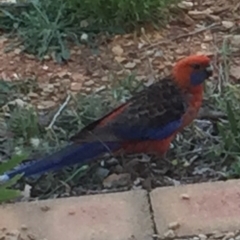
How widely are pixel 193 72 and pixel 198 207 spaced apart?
670 mm

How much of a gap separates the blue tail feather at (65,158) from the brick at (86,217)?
200 mm

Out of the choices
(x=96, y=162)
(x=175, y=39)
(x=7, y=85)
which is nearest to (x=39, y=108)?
(x=7, y=85)

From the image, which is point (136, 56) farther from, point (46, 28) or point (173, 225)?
point (173, 225)

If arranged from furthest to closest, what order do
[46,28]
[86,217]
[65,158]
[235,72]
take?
[46,28] < [235,72] < [65,158] < [86,217]

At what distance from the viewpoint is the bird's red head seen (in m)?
3.51

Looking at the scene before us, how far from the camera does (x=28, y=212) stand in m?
3.04

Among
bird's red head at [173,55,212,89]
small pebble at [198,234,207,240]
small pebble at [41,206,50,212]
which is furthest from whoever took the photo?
bird's red head at [173,55,212,89]

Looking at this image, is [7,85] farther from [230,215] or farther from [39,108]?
[230,215]

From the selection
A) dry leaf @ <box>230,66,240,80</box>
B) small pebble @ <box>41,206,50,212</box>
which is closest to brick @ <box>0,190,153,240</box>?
small pebble @ <box>41,206,50,212</box>

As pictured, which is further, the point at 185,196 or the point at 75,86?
the point at 75,86

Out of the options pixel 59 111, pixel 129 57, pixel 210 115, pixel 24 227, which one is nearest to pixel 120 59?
pixel 129 57

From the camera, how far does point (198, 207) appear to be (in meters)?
3.01

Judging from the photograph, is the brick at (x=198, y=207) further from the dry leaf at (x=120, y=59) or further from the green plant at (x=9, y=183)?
the dry leaf at (x=120, y=59)

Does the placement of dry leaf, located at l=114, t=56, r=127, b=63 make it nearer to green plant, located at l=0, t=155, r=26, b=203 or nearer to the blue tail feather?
the blue tail feather
